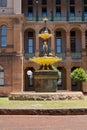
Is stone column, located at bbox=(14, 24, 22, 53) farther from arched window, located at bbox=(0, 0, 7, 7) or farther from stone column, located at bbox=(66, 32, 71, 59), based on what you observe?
stone column, located at bbox=(66, 32, 71, 59)

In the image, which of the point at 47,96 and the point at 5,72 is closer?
the point at 47,96

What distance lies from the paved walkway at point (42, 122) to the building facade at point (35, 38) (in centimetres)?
3159

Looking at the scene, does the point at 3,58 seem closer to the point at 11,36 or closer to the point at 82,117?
the point at 11,36

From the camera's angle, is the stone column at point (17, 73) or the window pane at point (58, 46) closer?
the stone column at point (17, 73)

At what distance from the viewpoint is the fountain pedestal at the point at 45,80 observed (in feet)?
93.6

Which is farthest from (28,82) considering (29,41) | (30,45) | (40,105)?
(40,105)

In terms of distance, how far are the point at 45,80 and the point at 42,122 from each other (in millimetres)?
14564

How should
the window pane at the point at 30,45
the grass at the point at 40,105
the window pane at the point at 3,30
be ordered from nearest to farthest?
the grass at the point at 40,105
the window pane at the point at 3,30
the window pane at the point at 30,45

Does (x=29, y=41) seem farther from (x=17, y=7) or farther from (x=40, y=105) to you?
(x=40, y=105)

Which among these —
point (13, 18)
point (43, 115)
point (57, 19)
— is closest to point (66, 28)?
point (57, 19)

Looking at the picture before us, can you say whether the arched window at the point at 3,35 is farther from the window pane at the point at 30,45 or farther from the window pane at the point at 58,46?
the window pane at the point at 58,46

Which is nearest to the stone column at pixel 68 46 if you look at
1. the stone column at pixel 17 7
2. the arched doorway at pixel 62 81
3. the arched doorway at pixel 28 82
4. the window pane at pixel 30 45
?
the arched doorway at pixel 62 81

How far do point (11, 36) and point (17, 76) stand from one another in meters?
5.12

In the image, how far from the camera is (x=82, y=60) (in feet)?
178
